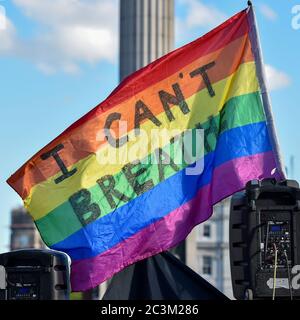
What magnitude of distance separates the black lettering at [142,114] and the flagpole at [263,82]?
1.02 meters

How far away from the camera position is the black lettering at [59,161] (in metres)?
9.77

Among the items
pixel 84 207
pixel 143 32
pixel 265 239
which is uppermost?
pixel 143 32

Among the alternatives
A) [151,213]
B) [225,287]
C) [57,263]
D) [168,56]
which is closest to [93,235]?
[151,213]

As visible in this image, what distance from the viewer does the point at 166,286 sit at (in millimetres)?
8922

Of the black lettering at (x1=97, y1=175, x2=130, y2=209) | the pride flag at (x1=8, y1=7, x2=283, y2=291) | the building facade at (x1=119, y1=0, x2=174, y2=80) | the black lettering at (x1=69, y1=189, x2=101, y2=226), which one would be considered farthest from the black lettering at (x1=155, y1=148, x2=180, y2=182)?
the building facade at (x1=119, y1=0, x2=174, y2=80)

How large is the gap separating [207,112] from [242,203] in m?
1.79

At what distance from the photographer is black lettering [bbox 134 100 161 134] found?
33.2ft

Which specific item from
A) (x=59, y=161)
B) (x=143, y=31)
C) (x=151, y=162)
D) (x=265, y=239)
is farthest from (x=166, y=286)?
(x=143, y=31)

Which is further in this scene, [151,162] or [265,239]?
[151,162]

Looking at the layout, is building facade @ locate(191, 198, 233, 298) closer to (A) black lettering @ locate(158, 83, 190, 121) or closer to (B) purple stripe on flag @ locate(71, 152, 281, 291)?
(A) black lettering @ locate(158, 83, 190, 121)

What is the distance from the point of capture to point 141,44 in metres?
37.2

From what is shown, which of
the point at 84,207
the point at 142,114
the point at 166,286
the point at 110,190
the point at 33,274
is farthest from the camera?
the point at 142,114

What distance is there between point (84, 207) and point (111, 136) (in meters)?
0.78

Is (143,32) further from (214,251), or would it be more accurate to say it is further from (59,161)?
(214,251)
